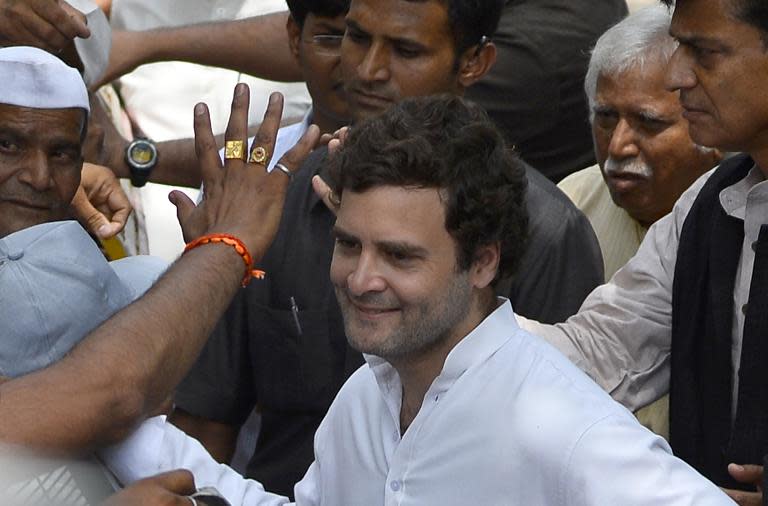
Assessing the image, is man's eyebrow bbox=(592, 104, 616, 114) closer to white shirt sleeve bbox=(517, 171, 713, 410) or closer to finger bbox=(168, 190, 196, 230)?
white shirt sleeve bbox=(517, 171, 713, 410)

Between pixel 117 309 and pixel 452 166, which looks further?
pixel 452 166

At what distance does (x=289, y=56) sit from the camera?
574cm

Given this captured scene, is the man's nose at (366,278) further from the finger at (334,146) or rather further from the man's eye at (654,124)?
the man's eye at (654,124)

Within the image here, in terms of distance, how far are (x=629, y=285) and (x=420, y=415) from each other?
93cm

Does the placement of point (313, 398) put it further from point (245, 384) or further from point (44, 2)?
point (44, 2)

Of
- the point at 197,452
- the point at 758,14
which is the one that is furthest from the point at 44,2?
the point at 758,14

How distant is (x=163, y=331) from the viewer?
3045mm

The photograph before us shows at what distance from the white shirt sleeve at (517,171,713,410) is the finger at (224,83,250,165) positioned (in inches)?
34.3

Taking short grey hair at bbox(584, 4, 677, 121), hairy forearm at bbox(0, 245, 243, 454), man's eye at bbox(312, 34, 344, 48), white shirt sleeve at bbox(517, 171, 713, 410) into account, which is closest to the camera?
hairy forearm at bbox(0, 245, 243, 454)

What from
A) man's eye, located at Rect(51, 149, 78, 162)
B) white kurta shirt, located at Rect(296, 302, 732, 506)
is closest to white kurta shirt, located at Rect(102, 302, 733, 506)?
white kurta shirt, located at Rect(296, 302, 732, 506)

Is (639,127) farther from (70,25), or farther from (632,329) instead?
(70,25)

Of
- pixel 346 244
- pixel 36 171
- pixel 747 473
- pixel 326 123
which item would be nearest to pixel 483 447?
pixel 346 244

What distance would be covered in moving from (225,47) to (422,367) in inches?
103

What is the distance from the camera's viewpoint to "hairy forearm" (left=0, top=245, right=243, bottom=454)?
107 inches
